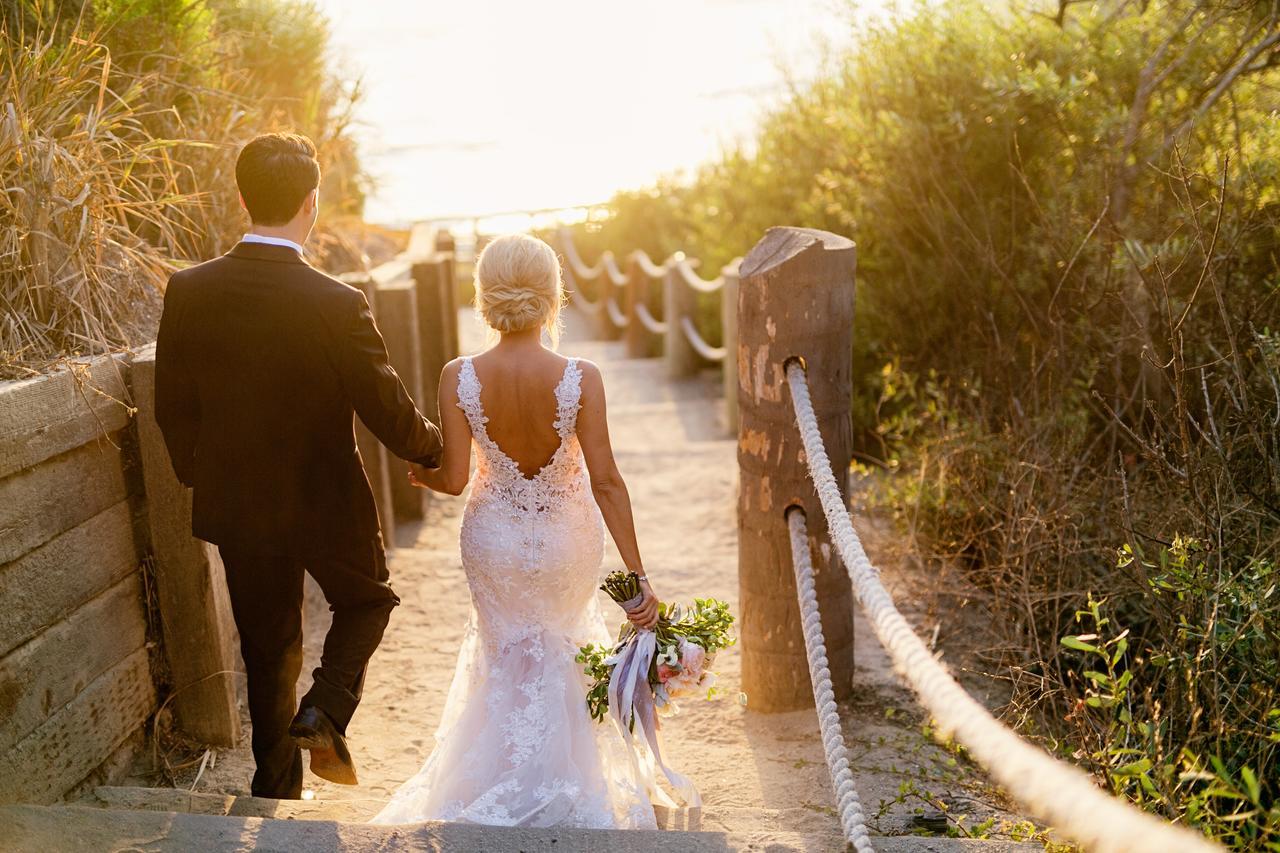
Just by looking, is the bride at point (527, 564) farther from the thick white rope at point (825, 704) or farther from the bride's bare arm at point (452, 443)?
the thick white rope at point (825, 704)

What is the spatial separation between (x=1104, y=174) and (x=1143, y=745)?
12.0 ft

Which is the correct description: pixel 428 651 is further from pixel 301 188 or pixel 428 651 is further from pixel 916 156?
pixel 916 156

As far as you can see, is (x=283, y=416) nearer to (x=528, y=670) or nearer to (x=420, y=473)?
(x=420, y=473)

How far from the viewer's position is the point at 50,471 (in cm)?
299

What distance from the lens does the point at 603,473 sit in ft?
10.6

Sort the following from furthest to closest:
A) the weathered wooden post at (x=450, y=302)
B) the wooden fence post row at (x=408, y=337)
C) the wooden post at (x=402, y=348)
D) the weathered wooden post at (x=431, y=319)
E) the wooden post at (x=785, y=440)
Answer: the weathered wooden post at (x=450, y=302), the weathered wooden post at (x=431, y=319), the wooden post at (x=402, y=348), the wooden fence post row at (x=408, y=337), the wooden post at (x=785, y=440)

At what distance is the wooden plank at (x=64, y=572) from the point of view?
9.23 feet

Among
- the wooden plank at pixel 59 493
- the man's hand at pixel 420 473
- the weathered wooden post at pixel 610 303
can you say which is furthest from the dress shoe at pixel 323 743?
the weathered wooden post at pixel 610 303

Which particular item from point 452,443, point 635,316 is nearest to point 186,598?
point 452,443

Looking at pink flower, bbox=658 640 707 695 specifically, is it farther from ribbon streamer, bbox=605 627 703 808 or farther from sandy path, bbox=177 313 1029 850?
sandy path, bbox=177 313 1029 850

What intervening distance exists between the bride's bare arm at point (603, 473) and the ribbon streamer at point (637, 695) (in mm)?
65

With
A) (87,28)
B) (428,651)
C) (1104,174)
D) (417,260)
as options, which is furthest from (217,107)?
(1104,174)

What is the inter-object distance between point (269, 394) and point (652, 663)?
1.28 metres

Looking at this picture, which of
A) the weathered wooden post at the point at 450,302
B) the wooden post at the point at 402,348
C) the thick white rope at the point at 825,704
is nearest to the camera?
the thick white rope at the point at 825,704
